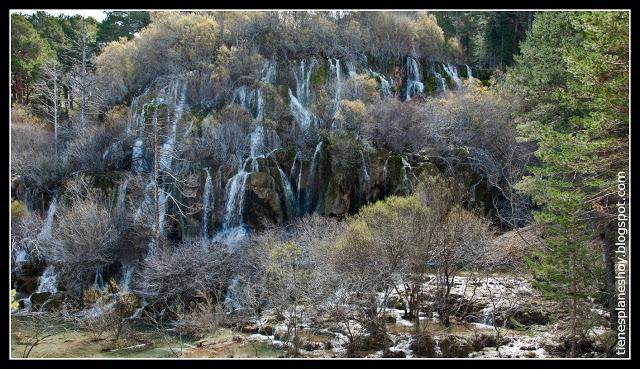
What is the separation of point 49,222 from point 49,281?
3486 mm

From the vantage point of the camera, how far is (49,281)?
20281mm

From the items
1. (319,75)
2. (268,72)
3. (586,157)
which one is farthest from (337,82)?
(586,157)

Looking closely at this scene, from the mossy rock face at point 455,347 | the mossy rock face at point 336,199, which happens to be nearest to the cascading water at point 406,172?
the mossy rock face at point 336,199

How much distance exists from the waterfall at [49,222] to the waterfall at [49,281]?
139cm

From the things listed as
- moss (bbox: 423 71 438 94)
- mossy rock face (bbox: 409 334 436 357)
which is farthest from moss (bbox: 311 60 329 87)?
mossy rock face (bbox: 409 334 436 357)

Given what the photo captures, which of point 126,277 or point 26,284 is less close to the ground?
point 126,277

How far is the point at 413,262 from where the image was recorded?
14.5m

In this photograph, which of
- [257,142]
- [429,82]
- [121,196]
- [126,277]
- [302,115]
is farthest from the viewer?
[429,82]

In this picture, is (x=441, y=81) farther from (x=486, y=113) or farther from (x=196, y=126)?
(x=196, y=126)

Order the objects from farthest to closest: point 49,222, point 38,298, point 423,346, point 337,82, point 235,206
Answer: point 337,82, point 235,206, point 49,222, point 38,298, point 423,346

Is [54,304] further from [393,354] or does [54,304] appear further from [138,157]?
[393,354]

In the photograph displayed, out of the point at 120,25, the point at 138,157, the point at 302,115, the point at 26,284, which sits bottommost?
the point at 26,284
